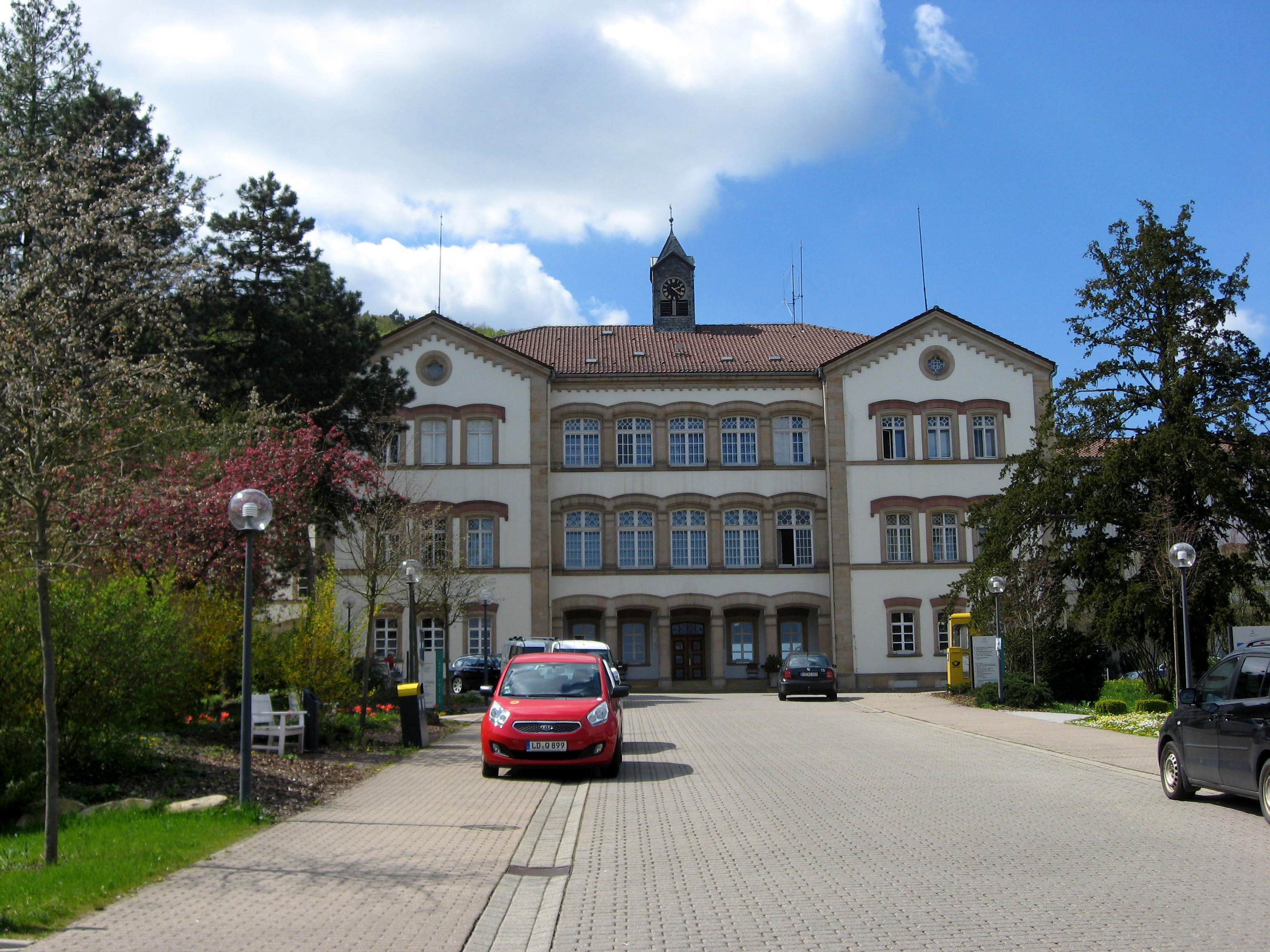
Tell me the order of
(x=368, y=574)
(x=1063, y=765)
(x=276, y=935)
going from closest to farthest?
(x=276, y=935), (x=1063, y=765), (x=368, y=574)

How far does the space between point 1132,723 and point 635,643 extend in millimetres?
26675

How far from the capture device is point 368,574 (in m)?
22.9

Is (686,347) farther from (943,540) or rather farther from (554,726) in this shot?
(554,726)

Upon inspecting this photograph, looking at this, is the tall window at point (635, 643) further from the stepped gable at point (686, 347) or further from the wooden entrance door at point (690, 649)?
the stepped gable at point (686, 347)

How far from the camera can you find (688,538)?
47500 millimetres

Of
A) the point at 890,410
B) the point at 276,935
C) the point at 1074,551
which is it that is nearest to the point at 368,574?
the point at 276,935

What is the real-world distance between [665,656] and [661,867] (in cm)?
3773

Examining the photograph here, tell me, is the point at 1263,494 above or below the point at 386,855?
above

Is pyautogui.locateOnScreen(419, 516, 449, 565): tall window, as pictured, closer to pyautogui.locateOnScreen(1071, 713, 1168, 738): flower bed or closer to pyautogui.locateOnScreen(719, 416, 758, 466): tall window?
pyautogui.locateOnScreen(719, 416, 758, 466): tall window

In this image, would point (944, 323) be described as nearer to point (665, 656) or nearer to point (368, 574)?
point (665, 656)

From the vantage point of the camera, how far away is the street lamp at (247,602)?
11555 mm

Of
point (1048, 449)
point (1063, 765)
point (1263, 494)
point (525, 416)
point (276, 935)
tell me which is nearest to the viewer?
point (276, 935)

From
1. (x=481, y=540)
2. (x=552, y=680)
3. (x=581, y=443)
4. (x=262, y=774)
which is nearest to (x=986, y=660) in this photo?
(x=552, y=680)

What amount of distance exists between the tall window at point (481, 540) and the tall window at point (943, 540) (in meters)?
17.0
